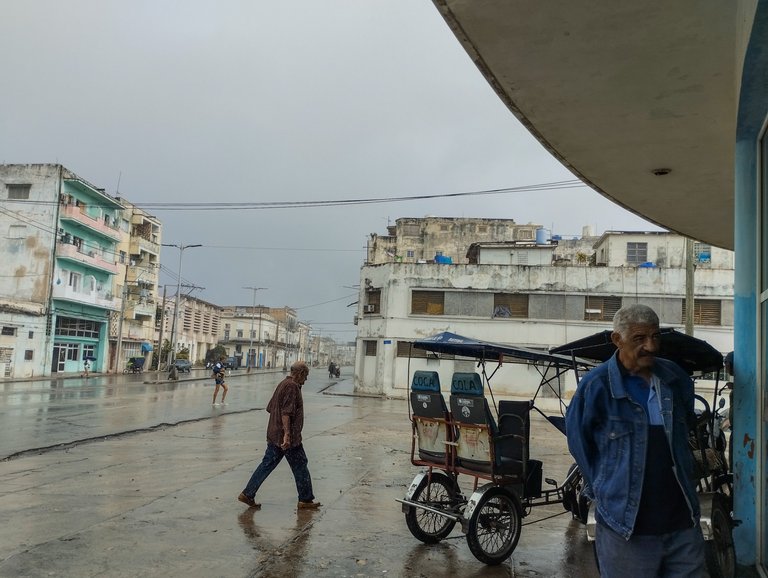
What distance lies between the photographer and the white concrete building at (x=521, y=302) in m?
32.1

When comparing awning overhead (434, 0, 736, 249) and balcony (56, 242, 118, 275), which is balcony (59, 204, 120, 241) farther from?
awning overhead (434, 0, 736, 249)

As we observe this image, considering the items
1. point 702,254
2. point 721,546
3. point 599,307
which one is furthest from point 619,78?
point 702,254

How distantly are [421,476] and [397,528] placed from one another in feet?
2.42

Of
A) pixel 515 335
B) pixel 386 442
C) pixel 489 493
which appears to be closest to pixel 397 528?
pixel 489 493

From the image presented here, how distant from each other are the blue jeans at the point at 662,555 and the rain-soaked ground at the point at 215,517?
2.54 m

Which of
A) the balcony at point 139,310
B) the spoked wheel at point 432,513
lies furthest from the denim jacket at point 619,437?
the balcony at point 139,310

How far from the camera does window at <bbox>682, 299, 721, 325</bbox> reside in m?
31.7

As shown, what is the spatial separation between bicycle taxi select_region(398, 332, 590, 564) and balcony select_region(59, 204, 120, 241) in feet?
146

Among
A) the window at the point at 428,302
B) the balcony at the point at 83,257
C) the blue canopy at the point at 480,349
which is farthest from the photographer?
the balcony at the point at 83,257

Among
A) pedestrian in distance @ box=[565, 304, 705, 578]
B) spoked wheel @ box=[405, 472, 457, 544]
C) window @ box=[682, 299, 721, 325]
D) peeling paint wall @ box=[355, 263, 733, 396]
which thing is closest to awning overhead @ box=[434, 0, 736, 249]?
pedestrian in distance @ box=[565, 304, 705, 578]

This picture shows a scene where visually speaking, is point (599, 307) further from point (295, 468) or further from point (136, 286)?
point (136, 286)

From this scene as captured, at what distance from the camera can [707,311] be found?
31875 mm

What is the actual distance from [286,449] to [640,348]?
4934mm

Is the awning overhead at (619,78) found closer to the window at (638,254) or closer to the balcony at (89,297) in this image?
the window at (638,254)
